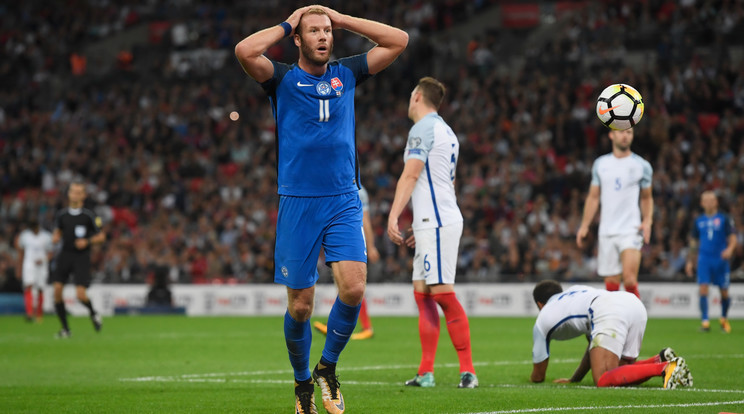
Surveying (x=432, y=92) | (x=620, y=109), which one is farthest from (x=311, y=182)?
(x=620, y=109)

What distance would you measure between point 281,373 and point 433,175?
307 centimetres

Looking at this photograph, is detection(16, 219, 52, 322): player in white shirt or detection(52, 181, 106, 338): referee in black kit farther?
detection(16, 219, 52, 322): player in white shirt

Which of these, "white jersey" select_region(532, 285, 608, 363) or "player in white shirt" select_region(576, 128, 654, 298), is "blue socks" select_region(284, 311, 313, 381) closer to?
"white jersey" select_region(532, 285, 608, 363)

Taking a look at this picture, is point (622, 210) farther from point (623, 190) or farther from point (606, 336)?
point (606, 336)

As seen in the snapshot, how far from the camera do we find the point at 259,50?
6918 millimetres

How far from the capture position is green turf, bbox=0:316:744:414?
7.93 metres

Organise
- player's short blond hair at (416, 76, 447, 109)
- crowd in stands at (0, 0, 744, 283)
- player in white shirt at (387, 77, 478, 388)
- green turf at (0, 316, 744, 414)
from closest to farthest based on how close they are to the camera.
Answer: green turf at (0, 316, 744, 414) → player in white shirt at (387, 77, 478, 388) → player's short blond hair at (416, 76, 447, 109) → crowd in stands at (0, 0, 744, 283)

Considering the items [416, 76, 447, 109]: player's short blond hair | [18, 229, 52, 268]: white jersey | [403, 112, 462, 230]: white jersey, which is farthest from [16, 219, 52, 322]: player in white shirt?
[403, 112, 462, 230]: white jersey

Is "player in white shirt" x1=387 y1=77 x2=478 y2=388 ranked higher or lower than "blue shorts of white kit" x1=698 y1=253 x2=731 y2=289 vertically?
higher

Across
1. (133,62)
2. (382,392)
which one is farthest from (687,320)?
(133,62)

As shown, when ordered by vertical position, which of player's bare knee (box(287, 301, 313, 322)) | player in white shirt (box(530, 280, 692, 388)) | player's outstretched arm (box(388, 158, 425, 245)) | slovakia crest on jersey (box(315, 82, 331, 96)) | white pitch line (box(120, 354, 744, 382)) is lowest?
white pitch line (box(120, 354, 744, 382))

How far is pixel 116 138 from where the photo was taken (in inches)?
1353

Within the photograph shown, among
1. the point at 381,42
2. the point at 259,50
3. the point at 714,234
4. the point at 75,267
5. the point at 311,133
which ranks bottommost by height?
the point at 75,267

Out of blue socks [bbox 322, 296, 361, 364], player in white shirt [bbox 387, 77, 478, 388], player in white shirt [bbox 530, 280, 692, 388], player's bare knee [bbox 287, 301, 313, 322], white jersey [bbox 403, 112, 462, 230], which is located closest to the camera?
player's bare knee [bbox 287, 301, 313, 322]
